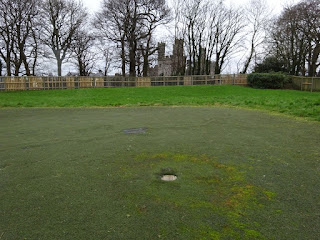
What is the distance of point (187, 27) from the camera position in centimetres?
3897

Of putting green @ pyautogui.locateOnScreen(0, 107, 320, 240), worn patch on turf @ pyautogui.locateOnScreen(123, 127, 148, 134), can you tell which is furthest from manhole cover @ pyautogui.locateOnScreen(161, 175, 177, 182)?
worn patch on turf @ pyautogui.locateOnScreen(123, 127, 148, 134)

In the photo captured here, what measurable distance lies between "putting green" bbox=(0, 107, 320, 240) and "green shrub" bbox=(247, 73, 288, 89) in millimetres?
24410

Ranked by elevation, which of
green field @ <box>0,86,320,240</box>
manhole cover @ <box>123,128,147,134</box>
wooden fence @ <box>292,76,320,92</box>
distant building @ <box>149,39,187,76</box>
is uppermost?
distant building @ <box>149,39,187,76</box>

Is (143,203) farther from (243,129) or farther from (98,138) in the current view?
(243,129)

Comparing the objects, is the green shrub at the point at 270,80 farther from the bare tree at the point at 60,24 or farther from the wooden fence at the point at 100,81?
the bare tree at the point at 60,24

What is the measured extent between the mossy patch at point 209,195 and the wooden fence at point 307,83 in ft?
87.8

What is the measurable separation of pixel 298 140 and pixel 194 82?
26.5 m

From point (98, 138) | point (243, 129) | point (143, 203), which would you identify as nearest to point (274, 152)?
point (243, 129)

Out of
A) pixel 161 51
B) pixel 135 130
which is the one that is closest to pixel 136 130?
pixel 135 130

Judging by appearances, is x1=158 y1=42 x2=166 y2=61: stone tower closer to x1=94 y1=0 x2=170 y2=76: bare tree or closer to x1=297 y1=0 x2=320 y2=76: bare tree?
x1=94 y1=0 x2=170 y2=76: bare tree

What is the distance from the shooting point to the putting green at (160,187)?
226 centimetres

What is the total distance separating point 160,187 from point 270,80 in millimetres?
27996

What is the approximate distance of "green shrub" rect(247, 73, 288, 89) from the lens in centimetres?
2792

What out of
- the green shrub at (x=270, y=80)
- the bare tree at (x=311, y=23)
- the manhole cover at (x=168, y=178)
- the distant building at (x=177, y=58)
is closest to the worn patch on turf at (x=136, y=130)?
the manhole cover at (x=168, y=178)
